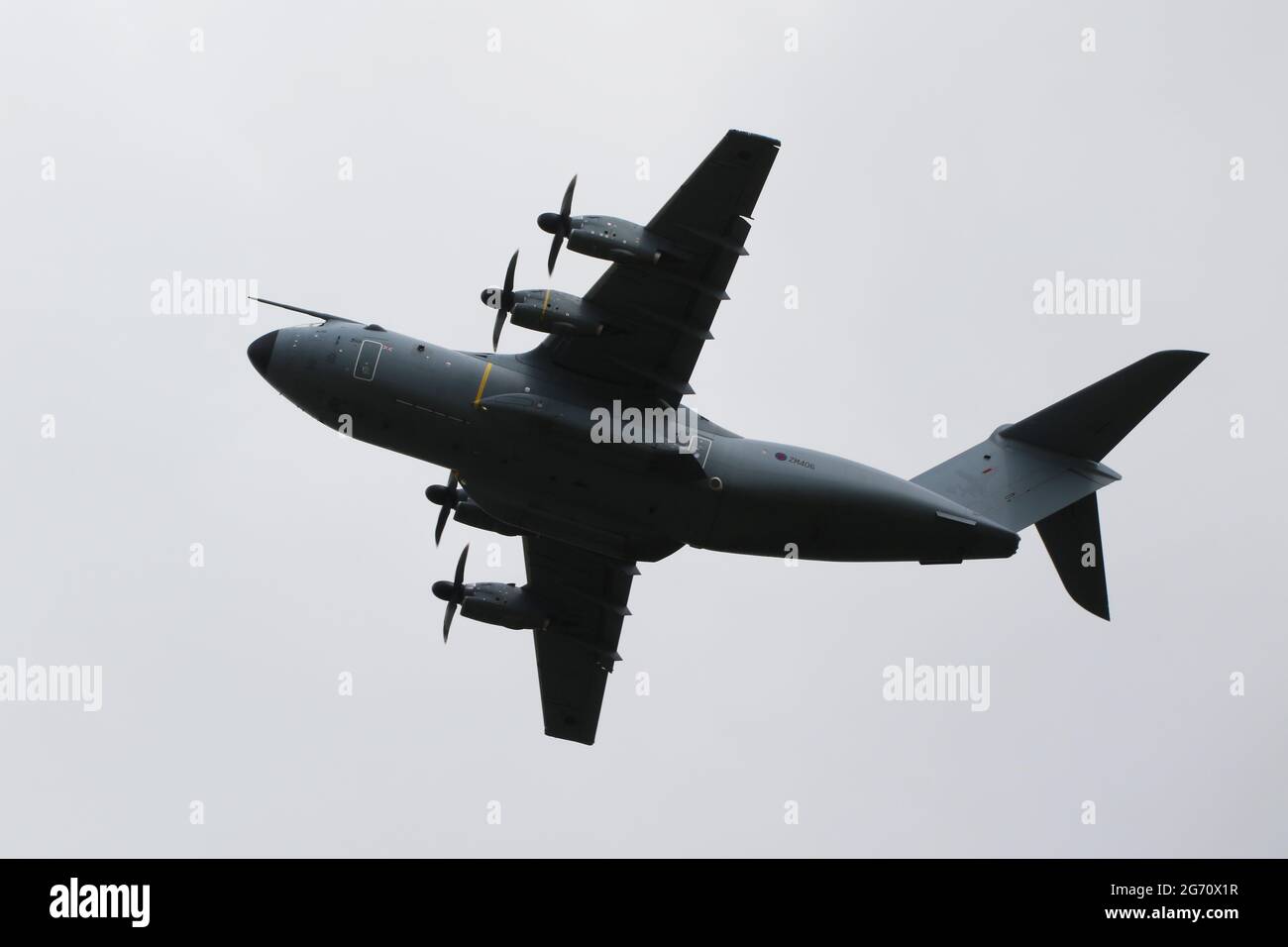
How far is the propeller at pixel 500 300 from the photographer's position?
78.9 ft

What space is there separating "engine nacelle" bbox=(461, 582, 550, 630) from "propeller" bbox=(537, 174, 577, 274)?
834 centimetres

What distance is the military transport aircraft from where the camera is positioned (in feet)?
78.7

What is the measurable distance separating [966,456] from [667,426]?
6.16 m

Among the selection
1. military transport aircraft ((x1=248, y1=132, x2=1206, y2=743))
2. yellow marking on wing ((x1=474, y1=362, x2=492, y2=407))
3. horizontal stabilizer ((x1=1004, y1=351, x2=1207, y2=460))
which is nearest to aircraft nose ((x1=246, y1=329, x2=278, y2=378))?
military transport aircraft ((x1=248, y1=132, x2=1206, y2=743))

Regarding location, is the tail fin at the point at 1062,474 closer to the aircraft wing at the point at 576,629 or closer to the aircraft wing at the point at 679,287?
the aircraft wing at the point at 679,287

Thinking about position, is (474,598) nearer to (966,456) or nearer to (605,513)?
(605,513)

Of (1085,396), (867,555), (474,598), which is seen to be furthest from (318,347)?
(1085,396)

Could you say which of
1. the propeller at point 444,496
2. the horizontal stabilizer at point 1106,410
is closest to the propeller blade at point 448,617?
the propeller at point 444,496

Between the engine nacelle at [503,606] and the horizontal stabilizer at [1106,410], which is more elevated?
the horizontal stabilizer at [1106,410]

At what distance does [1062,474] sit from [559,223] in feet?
34.9

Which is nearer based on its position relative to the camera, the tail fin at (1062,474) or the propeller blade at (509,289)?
the propeller blade at (509,289)

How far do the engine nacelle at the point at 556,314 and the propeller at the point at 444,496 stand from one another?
4.43 metres

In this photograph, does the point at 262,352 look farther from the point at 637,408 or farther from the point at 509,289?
the point at 637,408

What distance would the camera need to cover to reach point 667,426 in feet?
81.7
